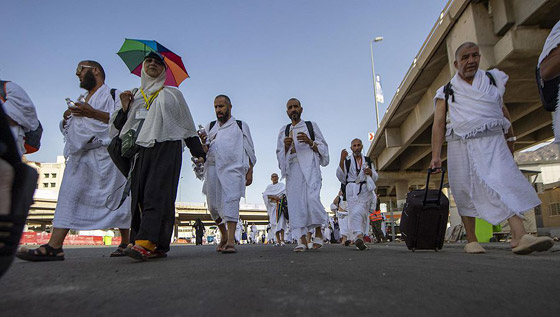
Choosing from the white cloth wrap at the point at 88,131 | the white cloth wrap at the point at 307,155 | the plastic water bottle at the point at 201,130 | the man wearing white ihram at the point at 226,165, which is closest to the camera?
the white cloth wrap at the point at 88,131

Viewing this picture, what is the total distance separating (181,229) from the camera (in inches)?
4904

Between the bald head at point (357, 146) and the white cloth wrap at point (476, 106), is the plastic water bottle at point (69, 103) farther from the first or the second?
the bald head at point (357, 146)

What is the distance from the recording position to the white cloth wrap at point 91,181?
437 centimetres

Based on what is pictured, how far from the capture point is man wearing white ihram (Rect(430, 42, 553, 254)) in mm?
4094

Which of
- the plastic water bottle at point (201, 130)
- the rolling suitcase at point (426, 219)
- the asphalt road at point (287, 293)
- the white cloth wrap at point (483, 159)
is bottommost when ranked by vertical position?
the asphalt road at point (287, 293)

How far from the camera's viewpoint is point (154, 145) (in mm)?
3936

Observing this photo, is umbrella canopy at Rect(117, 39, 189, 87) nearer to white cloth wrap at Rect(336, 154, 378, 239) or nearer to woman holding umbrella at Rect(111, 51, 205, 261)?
woman holding umbrella at Rect(111, 51, 205, 261)

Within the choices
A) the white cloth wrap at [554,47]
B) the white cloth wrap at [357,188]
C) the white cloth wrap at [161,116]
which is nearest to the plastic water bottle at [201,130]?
the white cloth wrap at [161,116]

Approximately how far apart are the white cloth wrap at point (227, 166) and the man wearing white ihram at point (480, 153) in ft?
8.39

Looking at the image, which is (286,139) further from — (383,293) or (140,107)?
(383,293)

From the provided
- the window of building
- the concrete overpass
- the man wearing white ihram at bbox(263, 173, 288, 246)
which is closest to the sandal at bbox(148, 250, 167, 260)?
the man wearing white ihram at bbox(263, 173, 288, 246)

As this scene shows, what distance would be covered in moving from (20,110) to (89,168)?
1035 millimetres

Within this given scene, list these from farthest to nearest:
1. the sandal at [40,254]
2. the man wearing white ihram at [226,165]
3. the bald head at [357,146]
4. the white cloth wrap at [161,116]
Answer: the bald head at [357,146] < the man wearing white ihram at [226,165] < the white cloth wrap at [161,116] < the sandal at [40,254]

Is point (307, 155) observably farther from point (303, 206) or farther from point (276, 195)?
point (276, 195)
